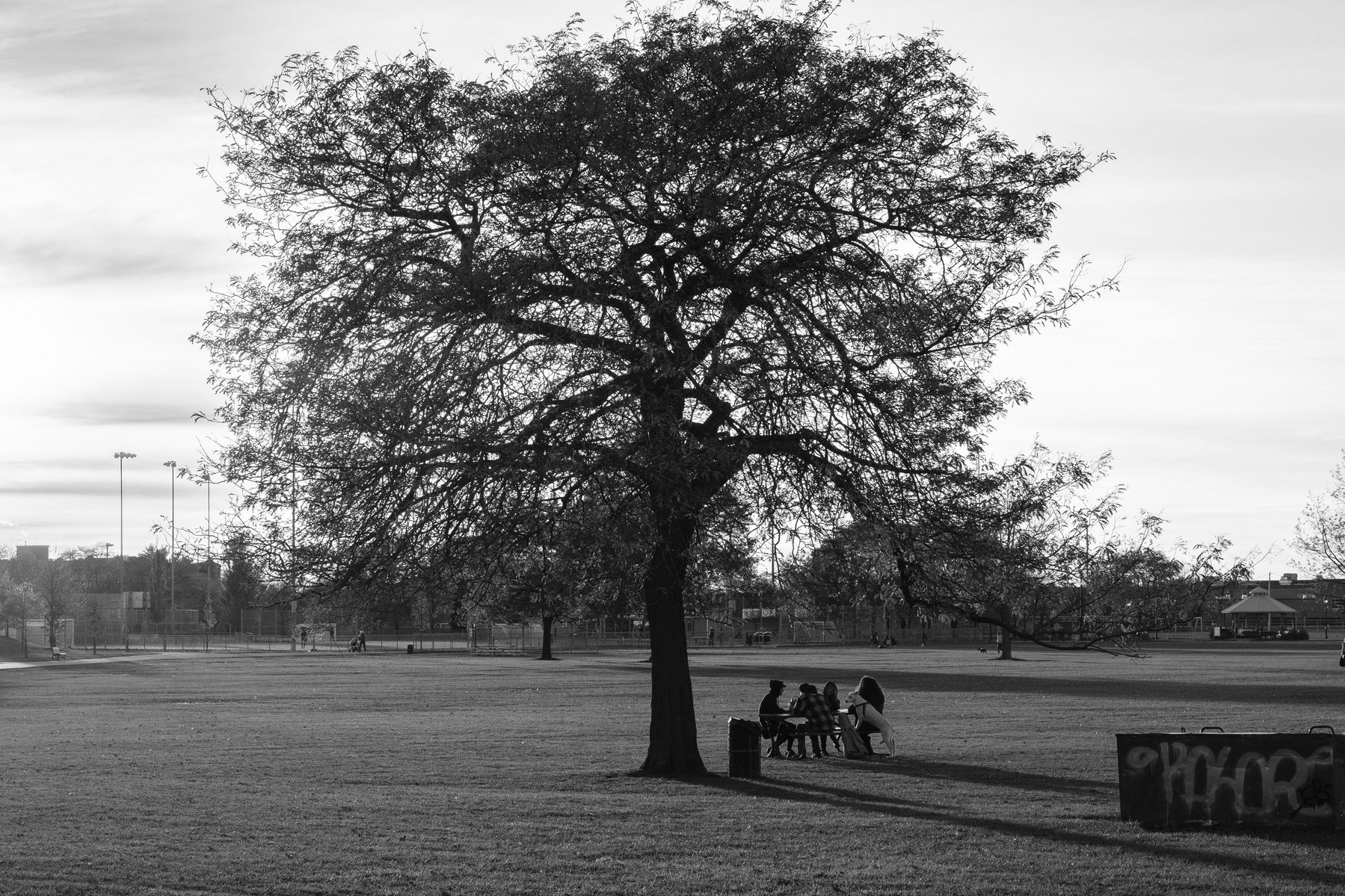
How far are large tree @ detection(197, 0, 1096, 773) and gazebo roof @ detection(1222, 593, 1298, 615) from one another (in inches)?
4083

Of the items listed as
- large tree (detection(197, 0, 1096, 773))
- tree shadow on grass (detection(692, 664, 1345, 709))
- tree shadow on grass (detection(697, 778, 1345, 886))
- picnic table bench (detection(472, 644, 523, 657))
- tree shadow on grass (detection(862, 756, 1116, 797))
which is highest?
large tree (detection(197, 0, 1096, 773))

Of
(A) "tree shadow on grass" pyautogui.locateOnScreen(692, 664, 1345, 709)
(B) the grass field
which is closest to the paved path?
(B) the grass field

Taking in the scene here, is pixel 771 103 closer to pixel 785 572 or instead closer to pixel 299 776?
pixel 785 572

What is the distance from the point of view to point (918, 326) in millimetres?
17047

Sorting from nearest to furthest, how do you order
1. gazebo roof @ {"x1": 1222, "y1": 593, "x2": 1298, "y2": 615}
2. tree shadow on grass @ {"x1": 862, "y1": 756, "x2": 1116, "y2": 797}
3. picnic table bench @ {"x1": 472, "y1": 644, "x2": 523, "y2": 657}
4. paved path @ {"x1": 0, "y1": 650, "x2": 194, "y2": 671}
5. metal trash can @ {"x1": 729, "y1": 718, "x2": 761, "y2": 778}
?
tree shadow on grass @ {"x1": 862, "y1": 756, "x2": 1116, "y2": 797}, metal trash can @ {"x1": 729, "y1": 718, "x2": 761, "y2": 778}, paved path @ {"x1": 0, "y1": 650, "x2": 194, "y2": 671}, picnic table bench @ {"x1": 472, "y1": 644, "x2": 523, "y2": 657}, gazebo roof @ {"x1": 1222, "y1": 593, "x2": 1298, "y2": 615}

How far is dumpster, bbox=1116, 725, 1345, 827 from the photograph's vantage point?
1492 cm

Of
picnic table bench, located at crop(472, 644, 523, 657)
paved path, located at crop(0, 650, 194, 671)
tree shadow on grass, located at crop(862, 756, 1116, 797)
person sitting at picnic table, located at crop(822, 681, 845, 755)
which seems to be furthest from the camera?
picnic table bench, located at crop(472, 644, 523, 657)

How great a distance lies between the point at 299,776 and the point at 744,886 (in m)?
11.0

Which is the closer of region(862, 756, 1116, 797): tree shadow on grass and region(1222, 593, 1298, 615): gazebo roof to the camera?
region(862, 756, 1116, 797): tree shadow on grass

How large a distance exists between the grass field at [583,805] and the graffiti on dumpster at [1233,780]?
288mm

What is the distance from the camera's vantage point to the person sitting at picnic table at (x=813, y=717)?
24.7 metres

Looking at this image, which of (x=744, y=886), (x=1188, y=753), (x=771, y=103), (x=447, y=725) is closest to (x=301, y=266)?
(x=771, y=103)

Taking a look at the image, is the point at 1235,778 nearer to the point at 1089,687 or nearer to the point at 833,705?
the point at 833,705

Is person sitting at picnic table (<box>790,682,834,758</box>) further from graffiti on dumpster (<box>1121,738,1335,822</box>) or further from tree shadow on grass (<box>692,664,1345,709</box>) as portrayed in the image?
tree shadow on grass (<box>692,664,1345,709</box>)
